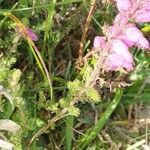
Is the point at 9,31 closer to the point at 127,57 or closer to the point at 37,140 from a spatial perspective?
the point at 37,140

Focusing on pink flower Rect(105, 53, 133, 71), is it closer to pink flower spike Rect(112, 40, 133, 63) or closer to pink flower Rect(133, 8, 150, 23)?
pink flower spike Rect(112, 40, 133, 63)

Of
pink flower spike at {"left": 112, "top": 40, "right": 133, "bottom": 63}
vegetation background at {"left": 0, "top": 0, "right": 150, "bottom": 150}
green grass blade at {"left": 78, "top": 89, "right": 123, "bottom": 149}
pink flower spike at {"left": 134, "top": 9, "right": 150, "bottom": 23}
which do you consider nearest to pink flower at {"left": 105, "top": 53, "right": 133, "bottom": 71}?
pink flower spike at {"left": 112, "top": 40, "right": 133, "bottom": 63}

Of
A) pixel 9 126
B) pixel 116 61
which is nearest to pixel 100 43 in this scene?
pixel 116 61

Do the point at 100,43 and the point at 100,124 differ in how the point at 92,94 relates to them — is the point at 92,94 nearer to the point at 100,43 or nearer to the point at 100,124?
the point at 100,43

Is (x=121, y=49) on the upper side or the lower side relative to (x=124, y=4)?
lower

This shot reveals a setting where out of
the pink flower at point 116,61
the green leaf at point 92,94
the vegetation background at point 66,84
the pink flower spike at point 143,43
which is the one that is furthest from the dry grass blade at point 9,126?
the pink flower spike at point 143,43

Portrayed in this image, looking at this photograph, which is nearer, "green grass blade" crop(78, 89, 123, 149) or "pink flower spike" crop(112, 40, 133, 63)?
"pink flower spike" crop(112, 40, 133, 63)

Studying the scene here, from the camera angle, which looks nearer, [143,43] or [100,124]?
[143,43]

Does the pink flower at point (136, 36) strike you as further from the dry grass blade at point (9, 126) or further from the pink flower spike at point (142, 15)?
the dry grass blade at point (9, 126)

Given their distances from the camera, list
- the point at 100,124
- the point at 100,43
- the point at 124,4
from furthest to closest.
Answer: the point at 100,124 < the point at 100,43 < the point at 124,4
